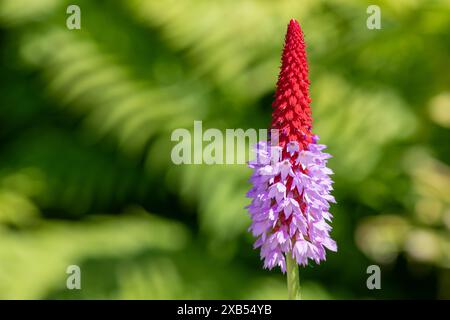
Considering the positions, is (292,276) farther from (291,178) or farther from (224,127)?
(224,127)

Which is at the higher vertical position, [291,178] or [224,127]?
[224,127]

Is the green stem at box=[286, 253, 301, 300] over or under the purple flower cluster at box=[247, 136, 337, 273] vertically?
under

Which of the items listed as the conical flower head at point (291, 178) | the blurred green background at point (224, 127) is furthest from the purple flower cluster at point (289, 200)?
the blurred green background at point (224, 127)

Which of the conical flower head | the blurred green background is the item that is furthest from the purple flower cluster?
the blurred green background

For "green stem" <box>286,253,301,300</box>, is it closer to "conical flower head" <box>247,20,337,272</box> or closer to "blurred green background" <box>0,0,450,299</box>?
"conical flower head" <box>247,20,337,272</box>

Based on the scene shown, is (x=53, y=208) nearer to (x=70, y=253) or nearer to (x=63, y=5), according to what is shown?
(x=70, y=253)

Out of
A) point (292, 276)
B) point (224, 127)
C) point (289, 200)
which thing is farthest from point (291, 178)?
point (224, 127)
